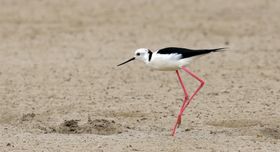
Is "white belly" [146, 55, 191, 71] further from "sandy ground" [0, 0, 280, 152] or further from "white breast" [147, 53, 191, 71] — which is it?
"sandy ground" [0, 0, 280, 152]

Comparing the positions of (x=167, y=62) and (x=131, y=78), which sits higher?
(x=167, y=62)

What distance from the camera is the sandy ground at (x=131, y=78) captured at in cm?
686

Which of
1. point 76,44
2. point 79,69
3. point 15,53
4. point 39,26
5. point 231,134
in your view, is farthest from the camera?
point 39,26

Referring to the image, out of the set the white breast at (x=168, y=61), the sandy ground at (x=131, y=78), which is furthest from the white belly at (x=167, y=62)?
the sandy ground at (x=131, y=78)

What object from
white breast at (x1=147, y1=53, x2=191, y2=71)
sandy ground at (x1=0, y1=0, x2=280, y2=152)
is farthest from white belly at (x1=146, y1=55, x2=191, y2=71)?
sandy ground at (x1=0, y1=0, x2=280, y2=152)

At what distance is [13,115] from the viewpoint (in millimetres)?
7645

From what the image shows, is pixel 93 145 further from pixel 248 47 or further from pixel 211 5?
pixel 211 5

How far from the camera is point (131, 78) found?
966 cm

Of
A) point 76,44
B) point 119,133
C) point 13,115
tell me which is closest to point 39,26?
point 76,44

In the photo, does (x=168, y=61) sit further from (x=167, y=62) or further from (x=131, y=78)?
(x=131, y=78)

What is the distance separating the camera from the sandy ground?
686cm

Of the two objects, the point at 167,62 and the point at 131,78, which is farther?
the point at 131,78

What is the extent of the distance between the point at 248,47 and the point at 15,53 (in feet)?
12.1

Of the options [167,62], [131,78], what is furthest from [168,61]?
Answer: [131,78]
